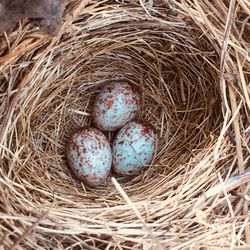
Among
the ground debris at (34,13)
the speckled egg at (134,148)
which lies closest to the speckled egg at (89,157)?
the speckled egg at (134,148)

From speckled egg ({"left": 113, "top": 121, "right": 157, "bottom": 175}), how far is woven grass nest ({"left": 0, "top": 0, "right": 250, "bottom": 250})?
1.5 inches

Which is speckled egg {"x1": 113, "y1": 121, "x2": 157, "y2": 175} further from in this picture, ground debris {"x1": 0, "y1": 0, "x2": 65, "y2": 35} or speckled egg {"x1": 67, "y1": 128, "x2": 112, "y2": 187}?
ground debris {"x1": 0, "y1": 0, "x2": 65, "y2": 35}

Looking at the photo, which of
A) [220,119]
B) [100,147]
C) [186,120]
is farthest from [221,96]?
[100,147]

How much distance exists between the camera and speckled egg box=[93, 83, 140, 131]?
5.94 ft

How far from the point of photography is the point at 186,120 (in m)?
1.85

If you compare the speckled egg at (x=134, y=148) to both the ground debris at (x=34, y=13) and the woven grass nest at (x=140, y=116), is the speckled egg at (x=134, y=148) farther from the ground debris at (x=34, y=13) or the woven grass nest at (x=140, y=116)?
the ground debris at (x=34, y=13)

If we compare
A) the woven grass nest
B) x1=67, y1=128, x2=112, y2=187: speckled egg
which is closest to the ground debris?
the woven grass nest

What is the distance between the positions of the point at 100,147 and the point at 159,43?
0.34m

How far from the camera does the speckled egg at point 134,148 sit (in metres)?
1.79

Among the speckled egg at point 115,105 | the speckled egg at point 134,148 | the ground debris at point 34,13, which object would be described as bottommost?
the speckled egg at point 134,148

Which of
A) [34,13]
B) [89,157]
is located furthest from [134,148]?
[34,13]

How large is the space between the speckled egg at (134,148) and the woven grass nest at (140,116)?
4 centimetres

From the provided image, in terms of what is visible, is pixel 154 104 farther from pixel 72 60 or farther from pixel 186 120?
pixel 72 60

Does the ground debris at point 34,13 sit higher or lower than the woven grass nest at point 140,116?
higher
